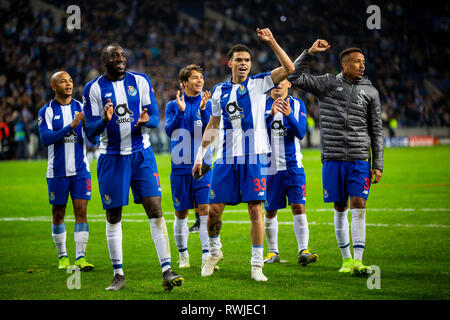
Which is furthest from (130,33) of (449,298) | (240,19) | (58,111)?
(449,298)

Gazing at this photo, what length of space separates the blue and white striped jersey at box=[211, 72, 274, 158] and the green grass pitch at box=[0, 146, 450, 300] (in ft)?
4.75

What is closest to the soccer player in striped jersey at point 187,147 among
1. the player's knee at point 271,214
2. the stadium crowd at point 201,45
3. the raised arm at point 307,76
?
the player's knee at point 271,214

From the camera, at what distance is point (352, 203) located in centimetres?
687

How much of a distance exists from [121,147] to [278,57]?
1835mm

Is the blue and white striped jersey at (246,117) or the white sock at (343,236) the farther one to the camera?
the white sock at (343,236)

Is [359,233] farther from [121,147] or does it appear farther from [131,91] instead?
[131,91]

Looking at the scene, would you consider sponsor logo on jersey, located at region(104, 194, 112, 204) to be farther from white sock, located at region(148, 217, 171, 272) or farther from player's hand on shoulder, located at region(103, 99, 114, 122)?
player's hand on shoulder, located at region(103, 99, 114, 122)

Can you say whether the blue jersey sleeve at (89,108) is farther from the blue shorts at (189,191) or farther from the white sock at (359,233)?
Answer: the white sock at (359,233)

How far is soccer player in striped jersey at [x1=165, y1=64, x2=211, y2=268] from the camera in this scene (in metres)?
7.68

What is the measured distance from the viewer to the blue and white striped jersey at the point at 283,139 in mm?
7934

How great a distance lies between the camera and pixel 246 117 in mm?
6715

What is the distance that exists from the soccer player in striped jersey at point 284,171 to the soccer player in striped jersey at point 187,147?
0.83m

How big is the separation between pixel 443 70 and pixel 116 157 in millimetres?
44462

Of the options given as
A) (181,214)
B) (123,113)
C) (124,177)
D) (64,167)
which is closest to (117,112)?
(123,113)
